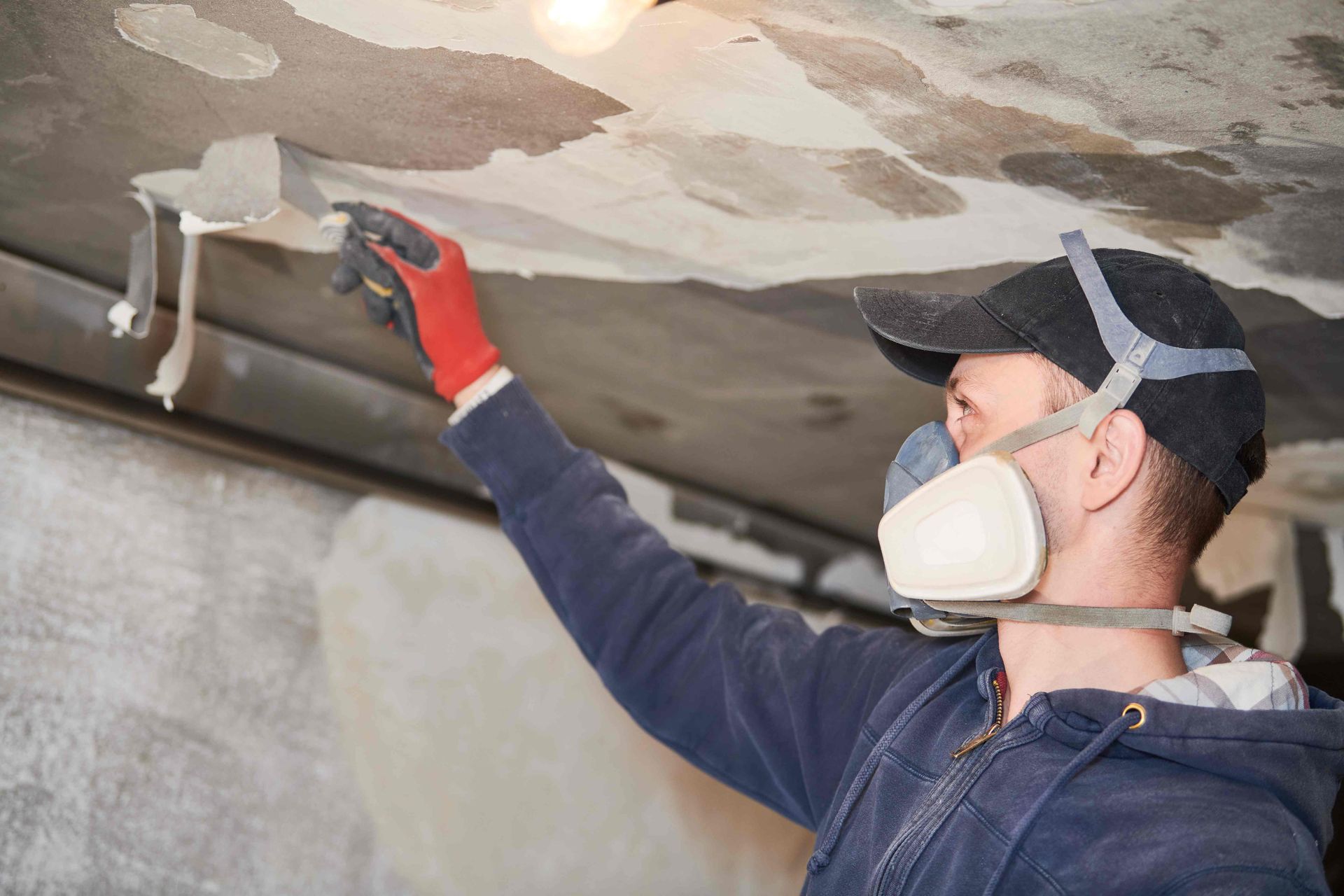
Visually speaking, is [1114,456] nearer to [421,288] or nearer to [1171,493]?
[1171,493]

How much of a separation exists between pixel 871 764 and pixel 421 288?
A: 3.05 feet

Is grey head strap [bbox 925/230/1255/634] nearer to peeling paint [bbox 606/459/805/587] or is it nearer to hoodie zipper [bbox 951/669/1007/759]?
hoodie zipper [bbox 951/669/1007/759]

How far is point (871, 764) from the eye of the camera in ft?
4.00

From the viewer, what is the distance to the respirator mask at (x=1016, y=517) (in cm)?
108

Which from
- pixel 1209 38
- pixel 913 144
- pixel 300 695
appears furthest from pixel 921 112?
pixel 300 695

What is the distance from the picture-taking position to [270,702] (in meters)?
2.01

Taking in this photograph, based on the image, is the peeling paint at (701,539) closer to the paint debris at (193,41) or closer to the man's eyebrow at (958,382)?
the man's eyebrow at (958,382)

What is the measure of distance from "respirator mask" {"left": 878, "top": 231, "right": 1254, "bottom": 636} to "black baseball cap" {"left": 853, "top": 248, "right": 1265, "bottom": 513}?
0.05 ft

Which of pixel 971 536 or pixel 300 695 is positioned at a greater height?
pixel 971 536

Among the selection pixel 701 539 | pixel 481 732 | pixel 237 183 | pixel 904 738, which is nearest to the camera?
pixel 904 738

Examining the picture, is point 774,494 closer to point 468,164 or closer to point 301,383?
point 301,383

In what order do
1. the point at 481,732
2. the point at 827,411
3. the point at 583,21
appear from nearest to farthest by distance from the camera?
1. the point at 583,21
2. the point at 827,411
3. the point at 481,732

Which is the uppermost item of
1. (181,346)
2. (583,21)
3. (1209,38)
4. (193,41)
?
(1209,38)

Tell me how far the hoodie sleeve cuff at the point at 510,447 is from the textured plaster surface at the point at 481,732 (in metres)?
0.75
